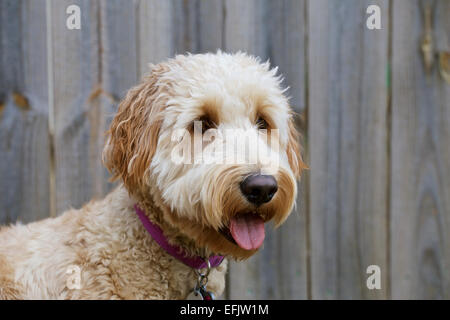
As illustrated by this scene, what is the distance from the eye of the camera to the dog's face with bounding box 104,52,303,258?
207 centimetres

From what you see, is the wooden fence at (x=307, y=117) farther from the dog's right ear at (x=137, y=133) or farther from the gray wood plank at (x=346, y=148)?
the dog's right ear at (x=137, y=133)

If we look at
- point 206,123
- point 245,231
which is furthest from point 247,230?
point 206,123

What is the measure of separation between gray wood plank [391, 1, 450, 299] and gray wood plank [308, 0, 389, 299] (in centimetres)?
9

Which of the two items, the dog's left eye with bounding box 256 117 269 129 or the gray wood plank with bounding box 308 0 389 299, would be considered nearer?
the dog's left eye with bounding box 256 117 269 129

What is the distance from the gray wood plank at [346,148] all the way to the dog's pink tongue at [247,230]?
1227 mm

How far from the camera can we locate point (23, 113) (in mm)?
3092

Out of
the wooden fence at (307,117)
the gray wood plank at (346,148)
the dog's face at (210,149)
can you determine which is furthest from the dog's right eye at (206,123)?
the gray wood plank at (346,148)

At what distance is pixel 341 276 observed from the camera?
11.1 feet

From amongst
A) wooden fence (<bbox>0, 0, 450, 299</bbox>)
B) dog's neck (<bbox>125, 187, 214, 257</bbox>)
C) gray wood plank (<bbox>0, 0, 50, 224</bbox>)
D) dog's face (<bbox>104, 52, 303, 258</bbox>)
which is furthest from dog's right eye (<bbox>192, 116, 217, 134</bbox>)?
gray wood plank (<bbox>0, 0, 50, 224</bbox>)

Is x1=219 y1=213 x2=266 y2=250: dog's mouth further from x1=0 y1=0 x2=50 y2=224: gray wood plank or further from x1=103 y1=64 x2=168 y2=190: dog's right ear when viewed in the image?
x1=0 y1=0 x2=50 y2=224: gray wood plank

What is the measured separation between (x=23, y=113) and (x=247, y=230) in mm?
→ 1756

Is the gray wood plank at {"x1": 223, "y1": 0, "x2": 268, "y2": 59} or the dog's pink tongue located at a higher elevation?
the gray wood plank at {"x1": 223, "y1": 0, "x2": 268, "y2": 59}

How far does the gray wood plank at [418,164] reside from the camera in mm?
3291
